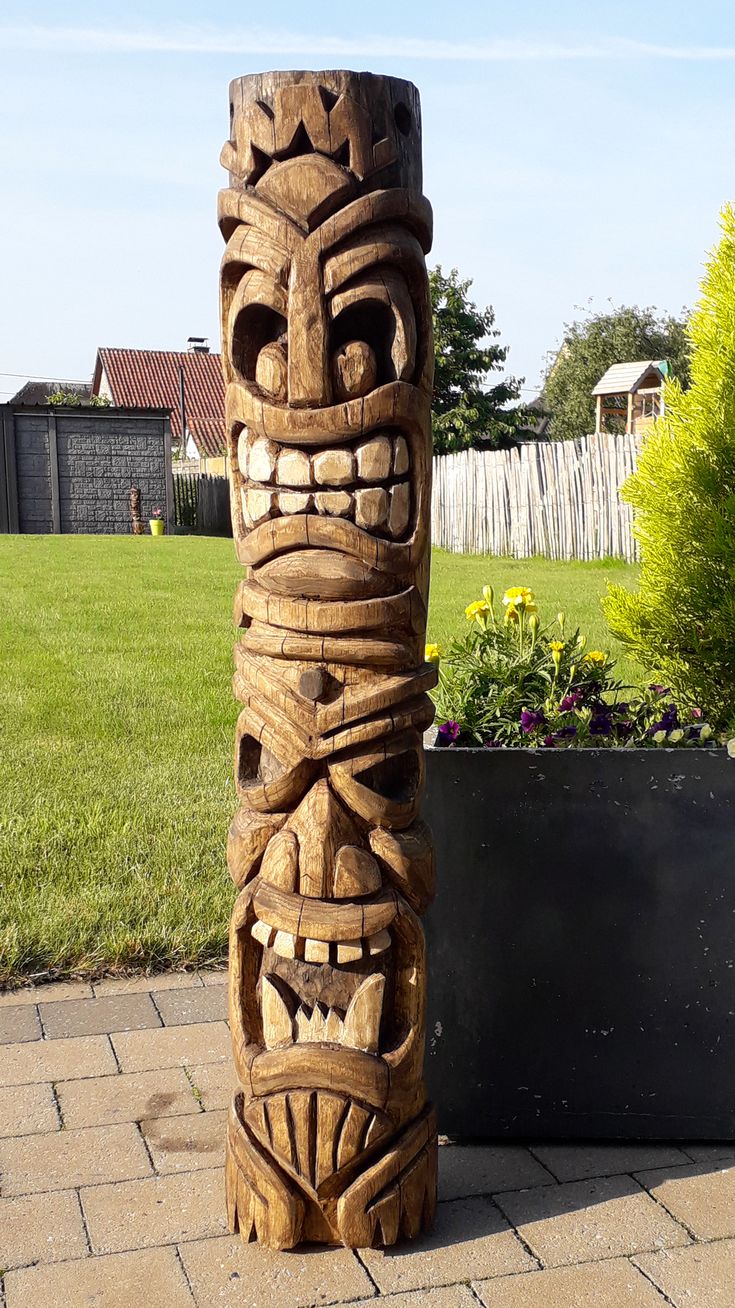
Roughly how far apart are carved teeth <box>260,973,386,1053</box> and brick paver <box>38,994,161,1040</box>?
1.13 metres

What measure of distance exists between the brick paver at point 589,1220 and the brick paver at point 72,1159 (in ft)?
2.78

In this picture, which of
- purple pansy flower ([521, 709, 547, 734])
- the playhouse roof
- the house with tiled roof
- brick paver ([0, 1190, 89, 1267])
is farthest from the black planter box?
the house with tiled roof

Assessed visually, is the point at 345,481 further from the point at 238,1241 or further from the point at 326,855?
the point at 238,1241

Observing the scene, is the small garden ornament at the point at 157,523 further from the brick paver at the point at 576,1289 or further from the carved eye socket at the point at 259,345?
the brick paver at the point at 576,1289

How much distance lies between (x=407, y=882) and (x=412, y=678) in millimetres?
408

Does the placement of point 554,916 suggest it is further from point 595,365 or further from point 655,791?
point 595,365

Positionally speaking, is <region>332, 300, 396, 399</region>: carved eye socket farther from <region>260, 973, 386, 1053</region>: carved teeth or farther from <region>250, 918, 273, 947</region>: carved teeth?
<region>260, 973, 386, 1053</region>: carved teeth

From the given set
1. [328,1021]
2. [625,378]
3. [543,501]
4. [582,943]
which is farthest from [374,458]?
[625,378]

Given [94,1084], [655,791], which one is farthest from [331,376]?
[94,1084]

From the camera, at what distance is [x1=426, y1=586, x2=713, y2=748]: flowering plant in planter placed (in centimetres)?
305

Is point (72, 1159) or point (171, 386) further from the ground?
point (171, 386)

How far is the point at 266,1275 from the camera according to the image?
2324 millimetres

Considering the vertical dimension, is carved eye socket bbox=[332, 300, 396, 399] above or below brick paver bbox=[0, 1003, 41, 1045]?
above

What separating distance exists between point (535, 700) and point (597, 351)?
35537 mm
